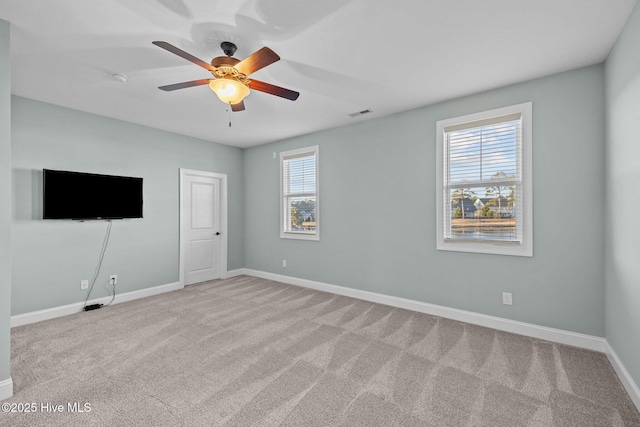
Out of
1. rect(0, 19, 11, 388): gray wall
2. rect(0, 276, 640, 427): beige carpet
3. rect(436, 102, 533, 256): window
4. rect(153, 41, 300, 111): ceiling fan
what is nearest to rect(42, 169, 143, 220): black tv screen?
rect(0, 276, 640, 427): beige carpet

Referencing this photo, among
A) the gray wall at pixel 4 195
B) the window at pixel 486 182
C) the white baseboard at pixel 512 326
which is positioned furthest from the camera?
the window at pixel 486 182

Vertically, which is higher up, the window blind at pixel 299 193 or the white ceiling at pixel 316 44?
the white ceiling at pixel 316 44

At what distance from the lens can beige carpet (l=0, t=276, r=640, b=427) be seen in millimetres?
1851

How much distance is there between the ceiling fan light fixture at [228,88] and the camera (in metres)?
2.29

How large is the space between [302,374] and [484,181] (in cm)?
278

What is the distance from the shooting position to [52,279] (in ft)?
11.7

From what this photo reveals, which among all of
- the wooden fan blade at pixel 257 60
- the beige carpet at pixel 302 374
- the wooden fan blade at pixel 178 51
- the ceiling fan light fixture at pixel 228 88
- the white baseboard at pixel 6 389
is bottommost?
the beige carpet at pixel 302 374

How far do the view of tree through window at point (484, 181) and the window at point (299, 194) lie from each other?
2.18 meters

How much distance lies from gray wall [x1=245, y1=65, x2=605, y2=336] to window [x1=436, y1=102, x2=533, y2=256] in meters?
0.10

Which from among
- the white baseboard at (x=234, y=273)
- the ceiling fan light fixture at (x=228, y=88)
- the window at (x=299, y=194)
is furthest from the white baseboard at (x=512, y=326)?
the ceiling fan light fixture at (x=228, y=88)

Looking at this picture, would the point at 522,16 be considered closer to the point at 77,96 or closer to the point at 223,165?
the point at 77,96

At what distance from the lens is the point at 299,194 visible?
5.14 m

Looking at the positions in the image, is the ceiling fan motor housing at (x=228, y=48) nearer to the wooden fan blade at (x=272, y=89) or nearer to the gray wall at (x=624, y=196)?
the wooden fan blade at (x=272, y=89)

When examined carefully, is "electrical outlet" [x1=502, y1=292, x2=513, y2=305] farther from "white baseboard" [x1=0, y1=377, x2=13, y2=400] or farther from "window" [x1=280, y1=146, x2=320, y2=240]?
"white baseboard" [x1=0, y1=377, x2=13, y2=400]
